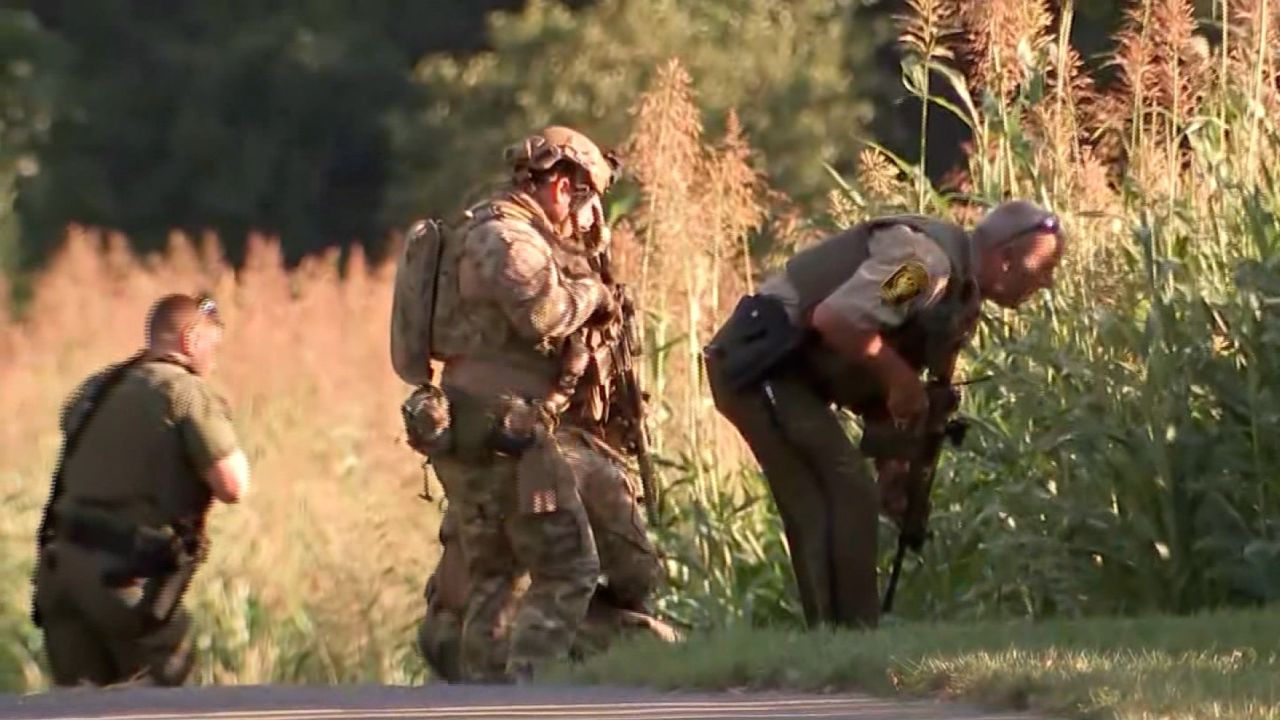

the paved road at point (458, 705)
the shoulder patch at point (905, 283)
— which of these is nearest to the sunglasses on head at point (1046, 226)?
the shoulder patch at point (905, 283)

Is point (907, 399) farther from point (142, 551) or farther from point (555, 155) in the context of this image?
point (142, 551)

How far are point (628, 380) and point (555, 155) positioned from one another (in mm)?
859

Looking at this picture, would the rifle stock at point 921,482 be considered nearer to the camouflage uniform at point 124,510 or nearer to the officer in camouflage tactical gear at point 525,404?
the officer in camouflage tactical gear at point 525,404

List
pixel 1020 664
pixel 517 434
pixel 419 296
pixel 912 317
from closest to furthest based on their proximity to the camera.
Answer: pixel 1020 664, pixel 912 317, pixel 517 434, pixel 419 296

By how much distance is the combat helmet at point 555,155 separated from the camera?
9.81 metres

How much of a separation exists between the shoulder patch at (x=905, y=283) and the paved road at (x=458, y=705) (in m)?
1.59

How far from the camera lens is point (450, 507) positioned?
10.1 meters

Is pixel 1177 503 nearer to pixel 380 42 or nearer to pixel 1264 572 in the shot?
pixel 1264 572

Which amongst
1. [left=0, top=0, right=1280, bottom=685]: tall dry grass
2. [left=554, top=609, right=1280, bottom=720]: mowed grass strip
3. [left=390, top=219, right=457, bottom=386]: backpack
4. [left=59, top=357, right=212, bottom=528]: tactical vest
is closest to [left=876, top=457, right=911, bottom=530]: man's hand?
[left=0, top=0, right=1280, bottom=685]: tall dry grass

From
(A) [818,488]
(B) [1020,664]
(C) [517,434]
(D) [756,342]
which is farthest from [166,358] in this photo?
(B) [1020,664]

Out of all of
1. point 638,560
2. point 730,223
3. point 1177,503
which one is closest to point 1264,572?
point 1177,503

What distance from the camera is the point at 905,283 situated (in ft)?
29.4

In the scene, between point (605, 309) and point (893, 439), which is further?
point (605, 309)

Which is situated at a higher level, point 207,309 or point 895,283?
point 207,309
